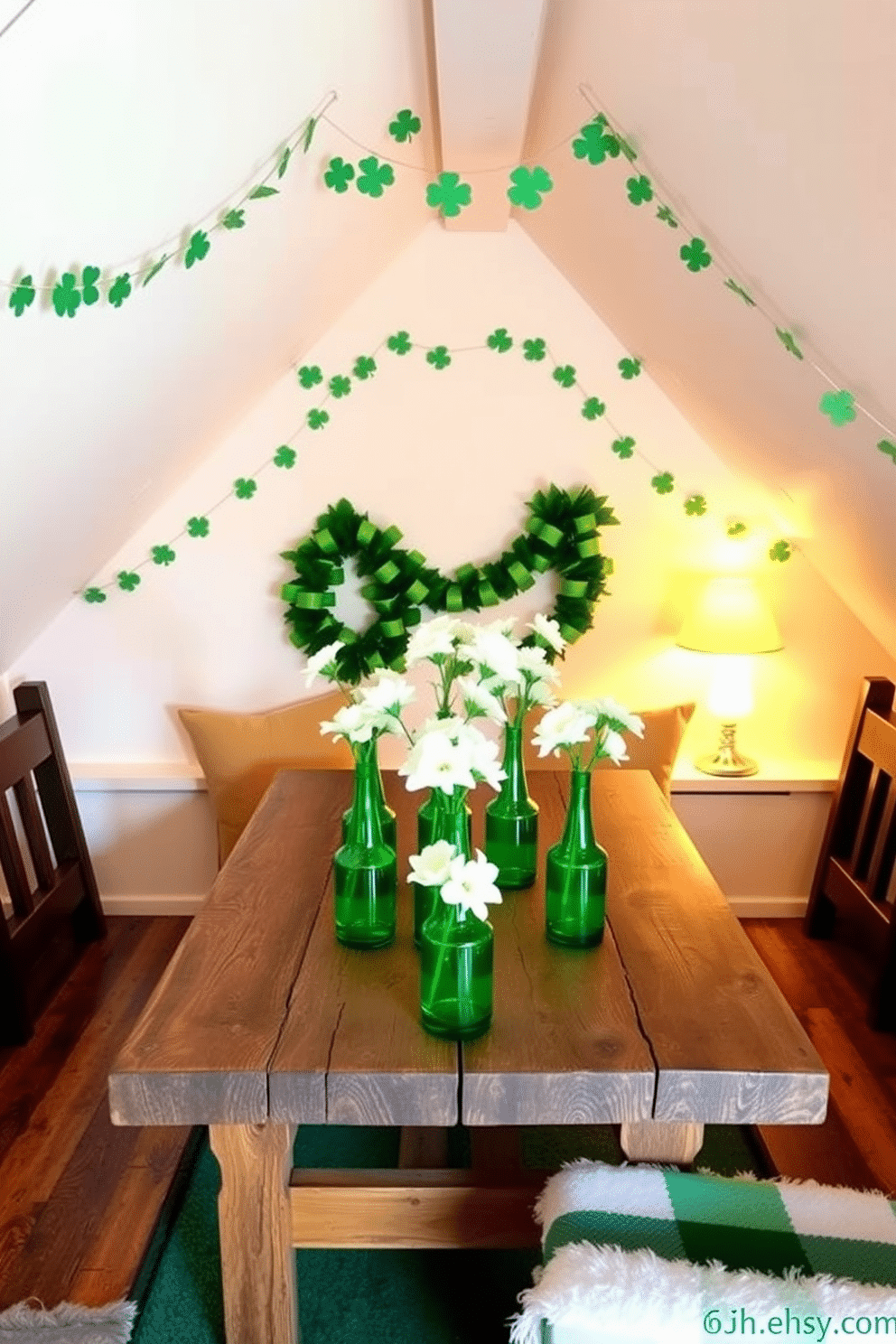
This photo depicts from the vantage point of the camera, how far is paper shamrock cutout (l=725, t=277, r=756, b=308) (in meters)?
1.88

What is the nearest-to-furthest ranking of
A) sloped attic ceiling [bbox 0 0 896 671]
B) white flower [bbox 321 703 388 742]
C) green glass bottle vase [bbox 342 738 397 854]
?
1. sloped attic ceiling [bbox 0 0 896 671]
2. white flower [bbox 321 703 388 742]
3. green glass bottle vase [bbox 342 738 397 854]

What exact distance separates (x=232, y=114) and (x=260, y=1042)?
1.34 metres

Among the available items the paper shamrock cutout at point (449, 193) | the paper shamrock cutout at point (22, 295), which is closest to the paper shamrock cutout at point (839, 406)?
the paper shamrock cutout at point (449, 193)

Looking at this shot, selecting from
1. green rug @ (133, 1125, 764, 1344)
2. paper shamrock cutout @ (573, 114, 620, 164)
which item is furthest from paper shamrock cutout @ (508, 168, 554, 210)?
green rug @ (133, 1125, 764, 1344)

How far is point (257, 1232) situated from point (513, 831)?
74 centimetres

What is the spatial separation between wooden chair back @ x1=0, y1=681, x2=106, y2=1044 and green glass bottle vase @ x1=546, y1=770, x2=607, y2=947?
4.86ft

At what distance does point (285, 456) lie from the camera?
2.93 metres

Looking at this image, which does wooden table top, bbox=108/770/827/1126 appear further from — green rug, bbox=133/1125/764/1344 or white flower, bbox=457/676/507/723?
green rug, bbox=133/1125/764/1344

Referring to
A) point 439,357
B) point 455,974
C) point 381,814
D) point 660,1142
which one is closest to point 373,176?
point 439,357

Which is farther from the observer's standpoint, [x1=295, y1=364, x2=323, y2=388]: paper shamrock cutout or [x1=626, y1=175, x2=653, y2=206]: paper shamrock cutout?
[x1=295, y1=364, x2=323, y2=388]: paper shamrock cutout

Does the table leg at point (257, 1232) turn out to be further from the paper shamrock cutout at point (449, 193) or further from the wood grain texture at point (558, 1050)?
the paper shamrock cutout at point (449, 193)

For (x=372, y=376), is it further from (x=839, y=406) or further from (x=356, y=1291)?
(x=356, y=1291)

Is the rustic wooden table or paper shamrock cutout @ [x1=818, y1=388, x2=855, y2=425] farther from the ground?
paper shamrock cutout @ [x1=818, y1=388, x2=855, y2=425]

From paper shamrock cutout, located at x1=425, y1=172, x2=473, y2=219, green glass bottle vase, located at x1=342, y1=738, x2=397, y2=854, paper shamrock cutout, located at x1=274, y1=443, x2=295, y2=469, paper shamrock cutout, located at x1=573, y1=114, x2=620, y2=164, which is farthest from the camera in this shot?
paper shamrock cutout, located at x1=274, y1=443, x2=295, y2=469
